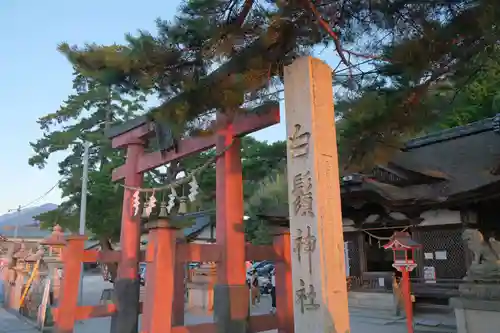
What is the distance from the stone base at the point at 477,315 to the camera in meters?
7.06

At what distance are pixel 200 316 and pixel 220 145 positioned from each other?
932cm

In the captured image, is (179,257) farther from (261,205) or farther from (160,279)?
(261,205)

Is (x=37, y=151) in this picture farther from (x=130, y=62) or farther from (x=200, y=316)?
(x=130, y=62)

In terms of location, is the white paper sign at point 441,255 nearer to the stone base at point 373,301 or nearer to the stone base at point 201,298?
the stone base at point 373,301

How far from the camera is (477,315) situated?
736 cm

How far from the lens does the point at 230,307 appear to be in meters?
5.57

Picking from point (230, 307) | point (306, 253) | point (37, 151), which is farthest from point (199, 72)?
point (37, 151)

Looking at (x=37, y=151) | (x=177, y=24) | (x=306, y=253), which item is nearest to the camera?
(x=306, y=253)

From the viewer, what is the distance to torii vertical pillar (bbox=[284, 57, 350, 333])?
12.4ft

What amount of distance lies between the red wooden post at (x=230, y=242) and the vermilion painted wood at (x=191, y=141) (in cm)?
18

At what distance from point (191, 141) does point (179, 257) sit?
196 centimetres

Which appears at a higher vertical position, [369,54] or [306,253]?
[369,54]

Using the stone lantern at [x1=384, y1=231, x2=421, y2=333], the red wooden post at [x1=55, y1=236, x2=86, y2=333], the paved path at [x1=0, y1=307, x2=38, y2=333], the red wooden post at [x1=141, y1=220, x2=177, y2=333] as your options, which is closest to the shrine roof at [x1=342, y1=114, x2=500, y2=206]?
the stone lantern at [x1=384, y1=231, x2=421, y2=333]

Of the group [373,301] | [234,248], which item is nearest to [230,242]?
[234,248]
